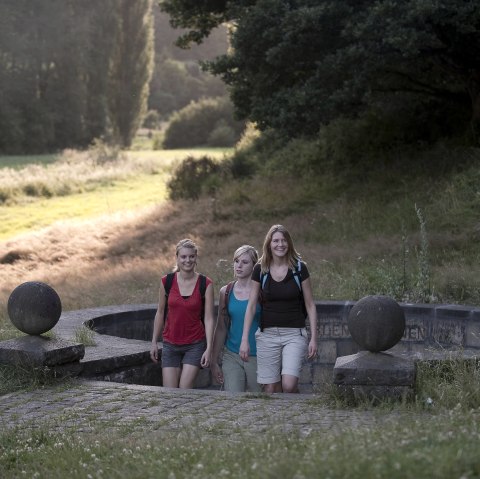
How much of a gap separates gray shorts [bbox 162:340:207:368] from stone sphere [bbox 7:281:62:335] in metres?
1.12

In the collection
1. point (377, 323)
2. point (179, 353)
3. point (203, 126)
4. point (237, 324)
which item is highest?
point (203, 126)

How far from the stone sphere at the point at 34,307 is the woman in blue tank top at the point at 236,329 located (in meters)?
1.56

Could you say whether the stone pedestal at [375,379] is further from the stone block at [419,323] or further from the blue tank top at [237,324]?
the stone block at [419,323]

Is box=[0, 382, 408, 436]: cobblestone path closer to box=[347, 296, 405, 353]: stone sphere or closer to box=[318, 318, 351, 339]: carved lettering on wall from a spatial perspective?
box=[347, 296, 405, 353]: stone sphere

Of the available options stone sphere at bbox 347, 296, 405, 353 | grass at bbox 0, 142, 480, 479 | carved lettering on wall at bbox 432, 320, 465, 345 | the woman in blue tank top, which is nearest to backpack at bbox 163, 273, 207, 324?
the woman in blue tank top

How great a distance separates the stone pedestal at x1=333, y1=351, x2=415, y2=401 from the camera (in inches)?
284

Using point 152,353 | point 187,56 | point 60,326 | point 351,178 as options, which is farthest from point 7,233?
point 187,56

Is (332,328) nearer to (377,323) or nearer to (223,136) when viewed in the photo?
(377,323)

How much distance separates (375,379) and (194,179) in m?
20.9

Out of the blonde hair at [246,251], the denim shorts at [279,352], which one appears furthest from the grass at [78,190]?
the denim shorts at [279,352]

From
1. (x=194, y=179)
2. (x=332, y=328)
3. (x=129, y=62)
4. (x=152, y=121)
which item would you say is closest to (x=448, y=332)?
(x=332, y=328)

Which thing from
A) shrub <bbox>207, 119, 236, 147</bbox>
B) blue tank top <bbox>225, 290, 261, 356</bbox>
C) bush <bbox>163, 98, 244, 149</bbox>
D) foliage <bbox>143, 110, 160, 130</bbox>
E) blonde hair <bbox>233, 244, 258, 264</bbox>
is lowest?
blue tank top <bbox>225, 290, 261, 356</bbox>

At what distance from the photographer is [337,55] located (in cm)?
1730

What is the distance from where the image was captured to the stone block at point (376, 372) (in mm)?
7223
